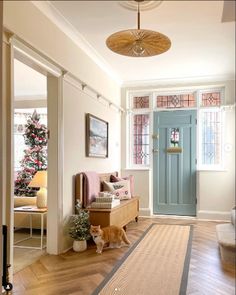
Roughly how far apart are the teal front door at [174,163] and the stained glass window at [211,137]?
0.19m

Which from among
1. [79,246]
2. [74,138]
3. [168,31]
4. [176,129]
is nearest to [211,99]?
[176,129]

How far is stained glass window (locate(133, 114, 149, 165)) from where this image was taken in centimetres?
666

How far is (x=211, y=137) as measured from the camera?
6.28m

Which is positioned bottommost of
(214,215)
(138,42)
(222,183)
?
(214,215)

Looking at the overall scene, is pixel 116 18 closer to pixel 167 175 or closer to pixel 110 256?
pixel 110 256

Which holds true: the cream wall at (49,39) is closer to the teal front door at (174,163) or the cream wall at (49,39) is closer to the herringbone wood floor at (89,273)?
the teal front door at (174,163)

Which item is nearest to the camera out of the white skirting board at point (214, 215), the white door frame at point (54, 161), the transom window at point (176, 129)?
the white door frame at point (54, 161)

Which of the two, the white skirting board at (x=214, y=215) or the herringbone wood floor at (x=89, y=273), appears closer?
the herringbone wood floor at (x=89, y=273)

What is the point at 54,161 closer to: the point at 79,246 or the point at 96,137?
the point at 79,246

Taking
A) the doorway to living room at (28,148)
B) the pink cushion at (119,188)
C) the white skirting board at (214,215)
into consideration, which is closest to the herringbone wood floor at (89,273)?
the doorway to living room at (28,148)

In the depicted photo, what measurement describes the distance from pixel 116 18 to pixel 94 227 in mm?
2500

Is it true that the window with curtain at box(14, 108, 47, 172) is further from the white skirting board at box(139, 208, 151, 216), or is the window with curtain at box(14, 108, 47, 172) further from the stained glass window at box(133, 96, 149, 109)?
the white skirting board at box(139, 208, 151, 216)

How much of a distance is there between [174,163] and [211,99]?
148 cm

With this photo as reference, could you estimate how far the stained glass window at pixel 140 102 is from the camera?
671 cm
